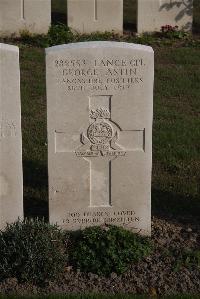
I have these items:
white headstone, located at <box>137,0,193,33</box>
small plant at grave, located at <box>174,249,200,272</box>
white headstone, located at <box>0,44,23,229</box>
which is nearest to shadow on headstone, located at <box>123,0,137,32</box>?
white headstone, located at <box>137,0,193,33</box>

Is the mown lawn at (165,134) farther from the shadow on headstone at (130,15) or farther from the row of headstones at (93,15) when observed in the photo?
the shadow on headstone at (130,15)

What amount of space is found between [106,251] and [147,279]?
0.41 m

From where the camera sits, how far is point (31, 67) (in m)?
12.9

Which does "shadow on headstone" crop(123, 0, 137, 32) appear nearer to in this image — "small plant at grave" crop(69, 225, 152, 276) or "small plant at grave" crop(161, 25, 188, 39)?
"small plant at grave" crop(161, 25, 188, 39)

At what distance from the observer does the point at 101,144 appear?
252 inches

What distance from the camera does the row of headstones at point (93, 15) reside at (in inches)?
601

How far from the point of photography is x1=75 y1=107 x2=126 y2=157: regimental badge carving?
6.28 metres

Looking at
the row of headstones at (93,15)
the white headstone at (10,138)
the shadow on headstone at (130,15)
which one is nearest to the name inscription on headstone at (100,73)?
the white headstone at (10,138)

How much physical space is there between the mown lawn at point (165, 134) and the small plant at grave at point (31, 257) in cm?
115

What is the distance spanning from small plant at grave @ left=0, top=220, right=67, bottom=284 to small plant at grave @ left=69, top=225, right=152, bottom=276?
0.62ft

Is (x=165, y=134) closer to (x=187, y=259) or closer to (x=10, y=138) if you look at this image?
(x=187, y=259)

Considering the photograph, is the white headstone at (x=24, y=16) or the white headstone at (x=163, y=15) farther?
the white headstone at (x=163, y=15)

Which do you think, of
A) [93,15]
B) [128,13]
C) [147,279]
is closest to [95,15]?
[93,15]

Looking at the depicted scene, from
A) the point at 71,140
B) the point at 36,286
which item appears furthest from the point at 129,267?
the point at 71,140
